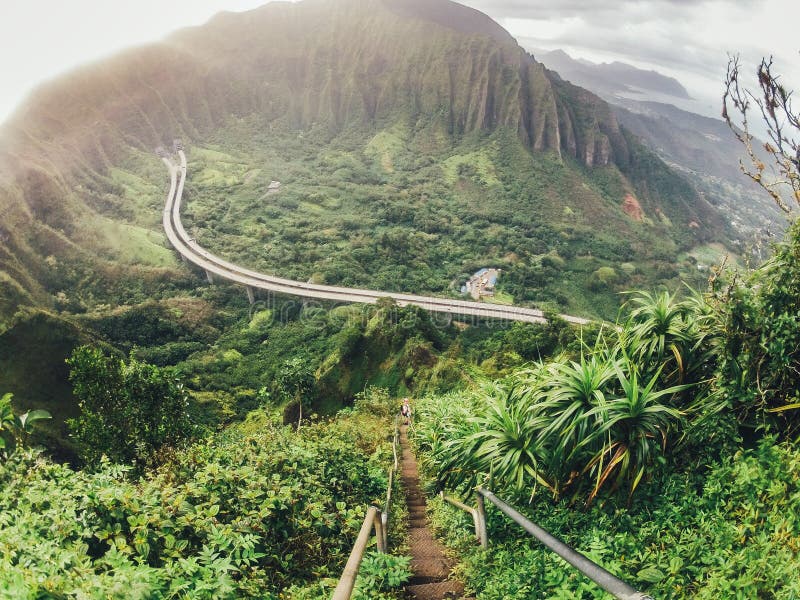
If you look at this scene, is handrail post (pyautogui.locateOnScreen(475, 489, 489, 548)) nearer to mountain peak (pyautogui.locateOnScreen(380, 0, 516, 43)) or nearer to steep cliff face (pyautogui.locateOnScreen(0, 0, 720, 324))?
steep cliff face (pyautogui.locateOnScreen(0, 0, 720, 324))

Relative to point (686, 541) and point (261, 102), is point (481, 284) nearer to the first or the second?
point (686, 541)

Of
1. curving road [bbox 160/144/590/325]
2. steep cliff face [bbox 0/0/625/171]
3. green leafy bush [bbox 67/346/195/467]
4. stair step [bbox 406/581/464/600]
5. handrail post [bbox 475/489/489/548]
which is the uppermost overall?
steep cliff face [bbox 0/0/625/171]

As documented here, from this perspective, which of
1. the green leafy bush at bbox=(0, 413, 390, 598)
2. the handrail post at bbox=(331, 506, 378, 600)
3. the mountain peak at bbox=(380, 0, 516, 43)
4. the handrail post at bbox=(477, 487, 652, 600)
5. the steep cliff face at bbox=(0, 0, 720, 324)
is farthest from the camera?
the mountain peak at bbox=(380, 0, 516, 43)

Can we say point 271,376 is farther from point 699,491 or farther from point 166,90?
point 166,90

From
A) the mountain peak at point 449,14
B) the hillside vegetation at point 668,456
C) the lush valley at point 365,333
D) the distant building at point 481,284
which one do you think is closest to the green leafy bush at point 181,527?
the lush valley at point 365,333

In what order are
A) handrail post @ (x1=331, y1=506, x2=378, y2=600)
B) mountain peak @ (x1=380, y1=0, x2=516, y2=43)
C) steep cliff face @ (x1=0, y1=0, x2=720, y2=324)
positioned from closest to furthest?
handrail post @ (x1=331, y1=506, x2=378, y2=600) < steep cliff face @ (x1=0, y1=0, x2=720, y2=324) < mountain peak @ (x1=380, y1=0, x2=516, y2=43)

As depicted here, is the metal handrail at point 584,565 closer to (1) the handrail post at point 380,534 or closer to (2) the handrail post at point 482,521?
(2) the handrail post at point 482,521

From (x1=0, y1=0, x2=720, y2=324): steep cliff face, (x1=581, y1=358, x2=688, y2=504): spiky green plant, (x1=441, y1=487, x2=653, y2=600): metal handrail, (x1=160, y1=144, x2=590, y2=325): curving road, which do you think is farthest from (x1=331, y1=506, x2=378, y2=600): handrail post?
(x1=0, y1=0, x2=720, y2=324): steep cliff face
